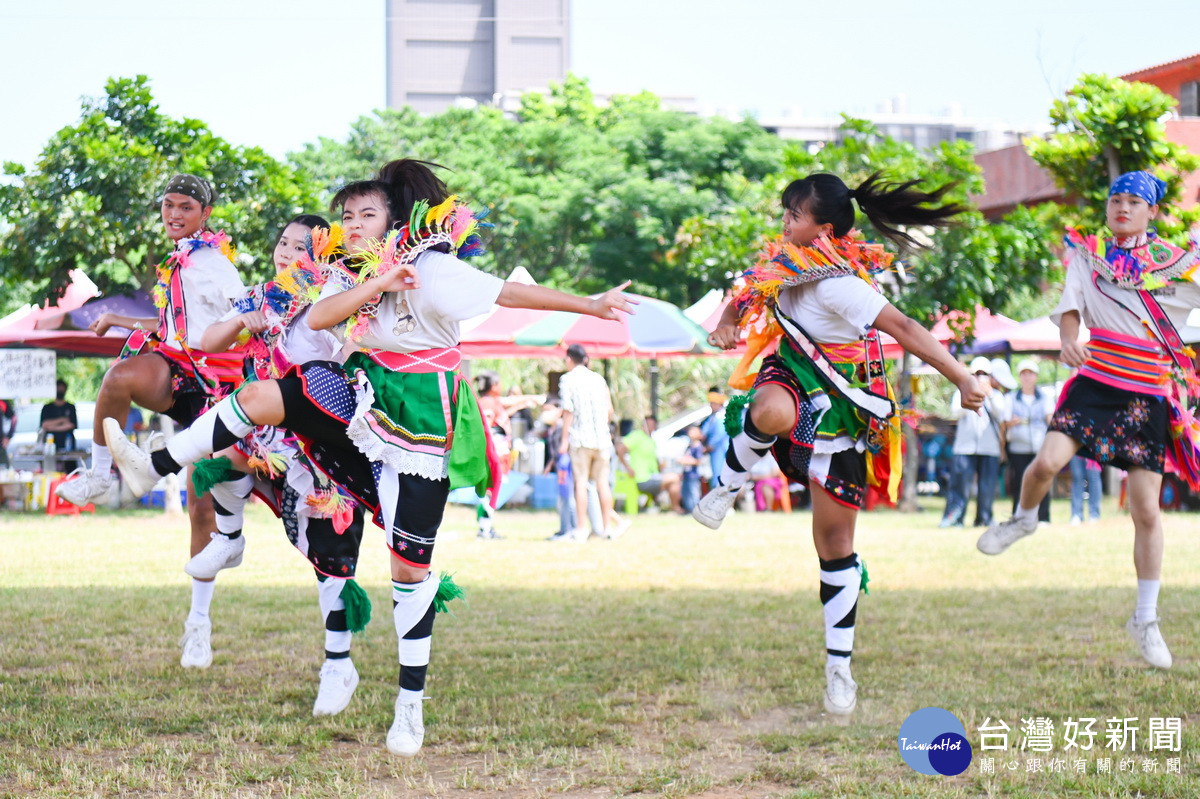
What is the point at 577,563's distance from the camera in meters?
9.29

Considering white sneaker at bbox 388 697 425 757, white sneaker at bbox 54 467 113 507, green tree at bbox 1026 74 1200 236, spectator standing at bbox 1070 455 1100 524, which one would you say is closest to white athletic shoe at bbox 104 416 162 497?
white sneaker at bbox 54 467 113 507

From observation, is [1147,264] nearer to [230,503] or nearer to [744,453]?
[744,453]

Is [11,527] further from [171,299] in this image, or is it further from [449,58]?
[449,58]

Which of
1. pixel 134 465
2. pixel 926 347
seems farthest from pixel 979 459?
pixel 134 465

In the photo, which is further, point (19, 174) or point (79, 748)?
point (19, 174)

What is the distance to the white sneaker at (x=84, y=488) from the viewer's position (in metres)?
4.27

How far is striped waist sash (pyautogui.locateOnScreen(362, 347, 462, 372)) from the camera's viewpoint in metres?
3.83

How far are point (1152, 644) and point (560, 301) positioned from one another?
2.85 metres

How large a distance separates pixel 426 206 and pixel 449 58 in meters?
74.8

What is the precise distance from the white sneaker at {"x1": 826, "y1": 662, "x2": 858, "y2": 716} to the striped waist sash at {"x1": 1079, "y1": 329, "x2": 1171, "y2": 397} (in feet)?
5.92

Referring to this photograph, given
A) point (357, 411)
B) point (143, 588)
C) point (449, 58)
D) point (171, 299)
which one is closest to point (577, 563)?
point (143, 588)

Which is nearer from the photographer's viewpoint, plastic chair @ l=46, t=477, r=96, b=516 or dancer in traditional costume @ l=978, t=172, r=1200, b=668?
dancer in traditional costume @ l=978, t=172, r=1200, b=668

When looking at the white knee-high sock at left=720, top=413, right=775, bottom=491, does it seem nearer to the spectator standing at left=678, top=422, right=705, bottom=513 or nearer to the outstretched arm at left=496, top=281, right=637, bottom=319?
the outstretched arm at left=496, top=281, right=637, bottom=319

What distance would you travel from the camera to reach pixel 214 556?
4809mm
